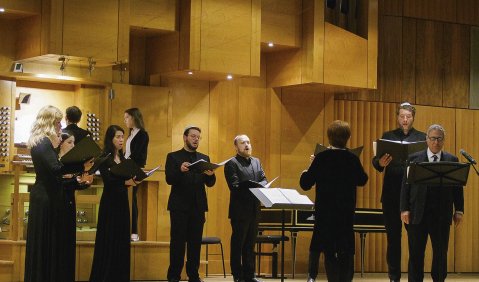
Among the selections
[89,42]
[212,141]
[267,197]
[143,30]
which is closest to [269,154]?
[212,141]

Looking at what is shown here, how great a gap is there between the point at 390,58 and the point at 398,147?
425cm

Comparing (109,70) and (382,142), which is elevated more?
(109,70)

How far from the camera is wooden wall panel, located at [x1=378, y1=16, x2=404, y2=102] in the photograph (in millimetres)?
12250

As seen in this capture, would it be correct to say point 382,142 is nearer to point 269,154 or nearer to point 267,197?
point 267,197

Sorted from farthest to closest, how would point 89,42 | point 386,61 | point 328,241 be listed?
point 386,61, point 89,42, point 328,241

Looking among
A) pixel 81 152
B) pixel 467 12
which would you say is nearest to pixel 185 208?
pixel 81 152

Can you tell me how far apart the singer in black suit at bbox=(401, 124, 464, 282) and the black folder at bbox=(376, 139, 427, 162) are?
0.23 meters

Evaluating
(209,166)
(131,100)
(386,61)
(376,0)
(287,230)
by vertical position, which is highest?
(376,0)

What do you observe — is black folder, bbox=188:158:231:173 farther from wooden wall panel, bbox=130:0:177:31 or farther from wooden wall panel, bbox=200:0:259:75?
wooden wall panel, bbox=130:0:177:31

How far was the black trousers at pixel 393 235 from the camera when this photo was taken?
8727mm

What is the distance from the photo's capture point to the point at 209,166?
864 centimetres

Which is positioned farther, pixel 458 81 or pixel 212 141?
pixel 458 81

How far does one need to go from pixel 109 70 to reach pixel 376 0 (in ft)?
12.6

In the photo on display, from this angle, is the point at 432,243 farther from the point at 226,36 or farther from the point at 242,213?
the point at 226,36
